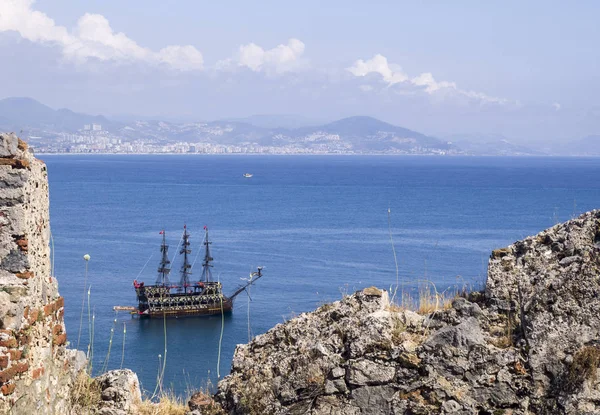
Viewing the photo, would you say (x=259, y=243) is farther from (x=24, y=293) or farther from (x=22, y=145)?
(x=24, y=293)

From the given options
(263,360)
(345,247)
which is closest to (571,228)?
(263,360)

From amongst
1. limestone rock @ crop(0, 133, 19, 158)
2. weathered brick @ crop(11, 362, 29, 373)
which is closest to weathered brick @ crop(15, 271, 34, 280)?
weathered brick @ crop(11, 362, 29, 373)

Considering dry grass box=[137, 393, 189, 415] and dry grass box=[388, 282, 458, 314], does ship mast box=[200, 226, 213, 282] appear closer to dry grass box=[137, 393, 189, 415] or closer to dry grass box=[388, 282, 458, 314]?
dry grass box=[137, 393, 189, 415]

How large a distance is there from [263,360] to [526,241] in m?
2.81

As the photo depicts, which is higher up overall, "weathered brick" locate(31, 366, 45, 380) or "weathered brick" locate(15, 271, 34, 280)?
"weathered brick" locate(15, 271, 34, 280)

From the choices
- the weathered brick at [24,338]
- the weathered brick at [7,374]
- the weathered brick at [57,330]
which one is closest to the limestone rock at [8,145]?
the weathered brick at [24,338]

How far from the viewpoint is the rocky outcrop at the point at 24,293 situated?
6504 mm

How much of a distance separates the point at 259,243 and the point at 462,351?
6356 cm

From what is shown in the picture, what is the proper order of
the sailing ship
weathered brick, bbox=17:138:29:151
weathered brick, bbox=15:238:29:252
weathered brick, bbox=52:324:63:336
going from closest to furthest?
1. weathered brick, bbox=15:238:29:252
2. weathered brick, bbox=17:138:29:151
3. weathered brick, bbox=52:324:63:336
4. the sailing ship

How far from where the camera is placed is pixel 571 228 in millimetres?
7336

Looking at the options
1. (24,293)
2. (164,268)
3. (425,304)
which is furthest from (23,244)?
(164,268)

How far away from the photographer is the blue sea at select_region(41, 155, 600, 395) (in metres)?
45.7

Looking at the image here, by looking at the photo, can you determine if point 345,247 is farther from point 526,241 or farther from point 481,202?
point 526,241

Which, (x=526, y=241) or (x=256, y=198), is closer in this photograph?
(x=526, y=241)
